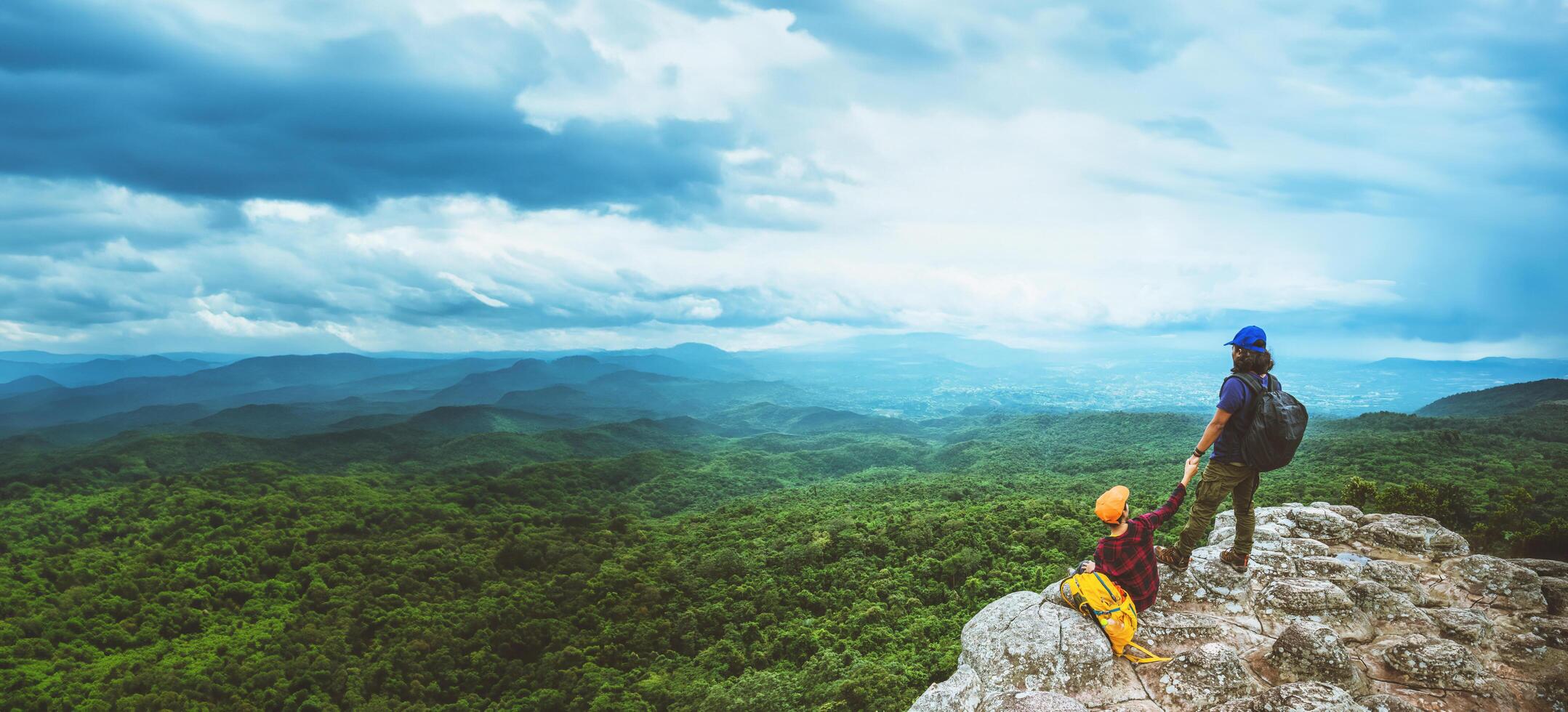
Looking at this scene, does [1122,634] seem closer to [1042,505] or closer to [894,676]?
[894,676]

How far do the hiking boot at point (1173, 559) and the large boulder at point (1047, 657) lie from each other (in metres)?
2.35

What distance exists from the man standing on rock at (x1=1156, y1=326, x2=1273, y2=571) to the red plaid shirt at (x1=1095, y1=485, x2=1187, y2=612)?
0.91 meters

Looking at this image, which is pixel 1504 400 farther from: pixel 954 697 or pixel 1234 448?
pixel 954 697

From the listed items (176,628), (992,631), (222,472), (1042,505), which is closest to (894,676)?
(992,631)

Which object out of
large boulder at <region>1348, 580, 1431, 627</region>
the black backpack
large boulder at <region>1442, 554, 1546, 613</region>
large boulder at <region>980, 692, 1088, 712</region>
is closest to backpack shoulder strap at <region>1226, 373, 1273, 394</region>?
the black backpack

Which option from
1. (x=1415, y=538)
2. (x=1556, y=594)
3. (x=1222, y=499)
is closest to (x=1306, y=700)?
(x=1222, y=499)

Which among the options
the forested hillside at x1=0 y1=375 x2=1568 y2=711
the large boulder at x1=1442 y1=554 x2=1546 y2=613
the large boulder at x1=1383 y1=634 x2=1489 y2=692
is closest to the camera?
the large boulder at x1=1383 y1=634 x2=1489 y2=692

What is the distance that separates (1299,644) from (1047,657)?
128 inches

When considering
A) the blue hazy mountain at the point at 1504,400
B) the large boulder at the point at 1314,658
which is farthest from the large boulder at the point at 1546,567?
the blue hazy mountain at the point at 1504,400

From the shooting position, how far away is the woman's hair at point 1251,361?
8.19 m

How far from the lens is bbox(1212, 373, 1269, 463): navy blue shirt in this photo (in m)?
8.02

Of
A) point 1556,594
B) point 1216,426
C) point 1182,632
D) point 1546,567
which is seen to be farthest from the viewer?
point 1546,567

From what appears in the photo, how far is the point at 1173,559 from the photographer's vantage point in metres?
9.84

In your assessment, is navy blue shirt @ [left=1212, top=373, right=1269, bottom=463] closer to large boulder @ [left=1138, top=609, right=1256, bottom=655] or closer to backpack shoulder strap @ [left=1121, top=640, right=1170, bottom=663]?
large boulder @ [left=1138, top=609, right=1256, bottom=655]
